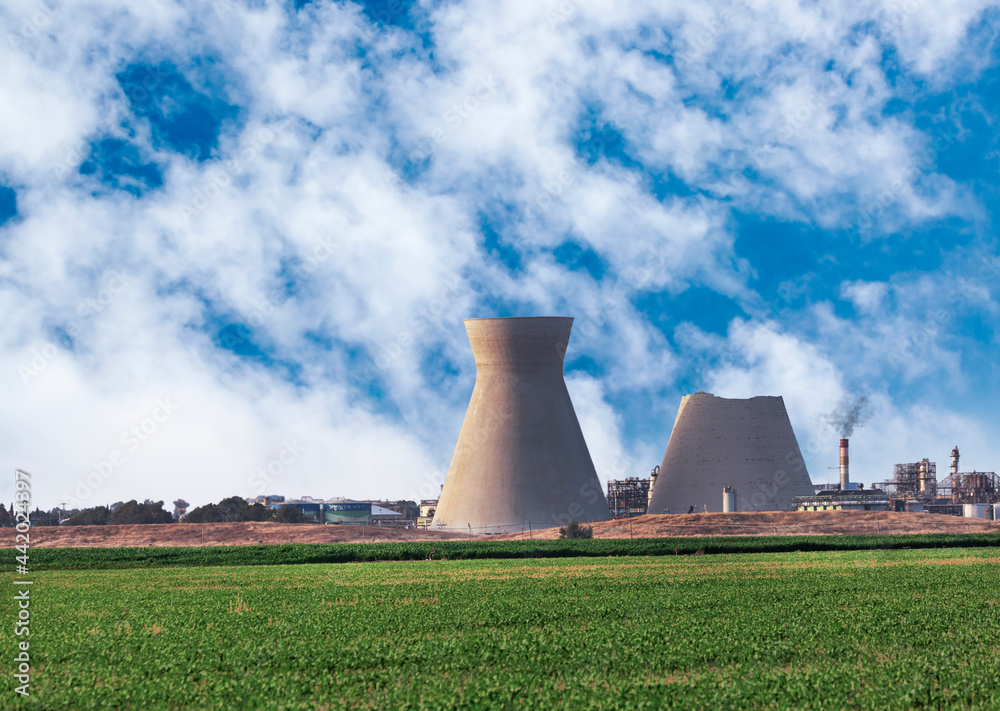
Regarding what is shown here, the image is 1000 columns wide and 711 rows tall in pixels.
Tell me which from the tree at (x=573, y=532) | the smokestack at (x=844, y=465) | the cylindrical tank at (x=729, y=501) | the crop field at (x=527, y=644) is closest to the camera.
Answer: the crop field at (x=527, y=644)

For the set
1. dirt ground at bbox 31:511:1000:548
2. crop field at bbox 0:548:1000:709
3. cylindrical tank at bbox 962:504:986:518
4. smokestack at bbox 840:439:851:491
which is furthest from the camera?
smokestack at bbox 840:439:851:491

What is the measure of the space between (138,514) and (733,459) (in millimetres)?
50381

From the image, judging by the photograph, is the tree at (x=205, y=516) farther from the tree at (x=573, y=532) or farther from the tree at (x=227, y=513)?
the tree at (x=573, y=532)

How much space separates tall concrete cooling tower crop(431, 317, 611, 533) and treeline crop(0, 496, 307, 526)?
2954 centimetres

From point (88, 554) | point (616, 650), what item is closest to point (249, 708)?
point (616, 650)

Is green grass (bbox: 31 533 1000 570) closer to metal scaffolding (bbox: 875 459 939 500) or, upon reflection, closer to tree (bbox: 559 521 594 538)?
tree (bbox: 559 521 594 538)

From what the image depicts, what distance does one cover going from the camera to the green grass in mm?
36312

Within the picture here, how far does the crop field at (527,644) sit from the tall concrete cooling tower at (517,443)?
27277mm

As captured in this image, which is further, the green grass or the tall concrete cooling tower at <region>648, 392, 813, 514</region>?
the tall concrete cooling tower at <region>648, 392, 813, 514</region>

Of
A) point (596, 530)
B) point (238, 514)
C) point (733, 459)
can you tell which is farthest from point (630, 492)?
point (238, 514)

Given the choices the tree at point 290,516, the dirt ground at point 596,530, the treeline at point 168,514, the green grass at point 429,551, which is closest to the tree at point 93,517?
the treeline at point 168,514

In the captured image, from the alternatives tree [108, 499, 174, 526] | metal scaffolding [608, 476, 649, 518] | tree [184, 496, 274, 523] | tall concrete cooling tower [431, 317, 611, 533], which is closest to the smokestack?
metal scaffolding [608, 476, 649, 518]

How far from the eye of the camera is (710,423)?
197 ft

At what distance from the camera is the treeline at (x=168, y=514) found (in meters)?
77.9
